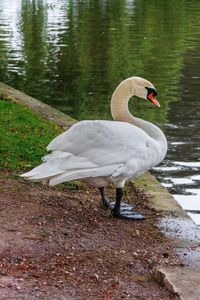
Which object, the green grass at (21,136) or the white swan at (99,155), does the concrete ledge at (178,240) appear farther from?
the green grass at (21,136)

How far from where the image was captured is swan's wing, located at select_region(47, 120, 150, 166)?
21.4 ft

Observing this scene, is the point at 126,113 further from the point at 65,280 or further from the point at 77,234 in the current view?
the point at 65,280

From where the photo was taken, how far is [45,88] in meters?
17.4

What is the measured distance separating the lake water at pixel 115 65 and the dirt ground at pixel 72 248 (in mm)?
1682

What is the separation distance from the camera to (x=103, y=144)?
21.5ft

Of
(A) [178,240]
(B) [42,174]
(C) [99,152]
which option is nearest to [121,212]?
(A) [178,240]

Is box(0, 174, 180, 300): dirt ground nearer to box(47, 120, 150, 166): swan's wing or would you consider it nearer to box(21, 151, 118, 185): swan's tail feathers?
box(21, 151, 118, 185): swan's tail feathers

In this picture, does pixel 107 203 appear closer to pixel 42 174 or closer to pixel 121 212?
pixel 121 212

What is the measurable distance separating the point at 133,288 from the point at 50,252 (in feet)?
2.79

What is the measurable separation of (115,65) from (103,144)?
47.2 ft

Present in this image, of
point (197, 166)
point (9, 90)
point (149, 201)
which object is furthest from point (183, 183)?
point (9, 90)

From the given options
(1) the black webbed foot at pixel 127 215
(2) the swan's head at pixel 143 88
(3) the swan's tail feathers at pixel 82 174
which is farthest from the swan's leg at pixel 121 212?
(2) the swan's head at pixel 143 88

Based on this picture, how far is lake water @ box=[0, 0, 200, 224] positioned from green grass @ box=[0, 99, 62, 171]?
5.51 ft

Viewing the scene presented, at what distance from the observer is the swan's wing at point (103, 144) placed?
257 inches
